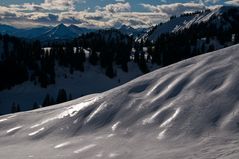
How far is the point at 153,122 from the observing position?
21797 millimetres

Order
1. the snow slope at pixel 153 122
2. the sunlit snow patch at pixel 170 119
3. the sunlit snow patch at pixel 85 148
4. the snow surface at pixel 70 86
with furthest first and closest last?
the snow surface at pixel 70 86 < the sunlit snow patch at pixel 170 119 < the sunlit snow patch at pixel 85 148 < the snow slope at pixel 153 122

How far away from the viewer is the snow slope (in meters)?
18.3

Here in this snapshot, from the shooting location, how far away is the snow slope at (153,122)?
18.3 meters

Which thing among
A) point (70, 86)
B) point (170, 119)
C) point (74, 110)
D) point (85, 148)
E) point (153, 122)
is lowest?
point (70, 86)

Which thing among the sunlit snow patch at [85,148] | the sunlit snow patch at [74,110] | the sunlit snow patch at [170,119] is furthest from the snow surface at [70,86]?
the sunlit snow patch at [170,119]

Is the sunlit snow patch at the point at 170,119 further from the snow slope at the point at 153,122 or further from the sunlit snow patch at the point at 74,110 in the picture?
the sunlit snow patch at the point at 74,110

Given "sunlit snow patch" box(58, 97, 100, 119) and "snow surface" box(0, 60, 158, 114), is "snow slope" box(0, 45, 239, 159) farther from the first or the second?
"snow surface" box(0, 60, 158, 114)

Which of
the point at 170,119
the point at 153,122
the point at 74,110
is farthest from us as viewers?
the point at 74,110

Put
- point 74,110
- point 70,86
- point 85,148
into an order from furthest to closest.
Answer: point 70,86 < point 74,110 < point 85,148

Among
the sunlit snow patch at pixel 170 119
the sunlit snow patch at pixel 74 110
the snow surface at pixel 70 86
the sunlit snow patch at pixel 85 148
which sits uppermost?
the sunlit snow patch at pixel 170 119

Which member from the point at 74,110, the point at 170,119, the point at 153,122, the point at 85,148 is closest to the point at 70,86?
the point at 74,110

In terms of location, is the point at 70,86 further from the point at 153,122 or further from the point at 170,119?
the point at 170,119

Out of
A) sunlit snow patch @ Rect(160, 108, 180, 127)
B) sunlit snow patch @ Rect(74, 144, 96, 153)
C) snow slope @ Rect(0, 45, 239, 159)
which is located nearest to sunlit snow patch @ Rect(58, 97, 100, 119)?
snow slope @ Rect(0, 45, 239, 159)

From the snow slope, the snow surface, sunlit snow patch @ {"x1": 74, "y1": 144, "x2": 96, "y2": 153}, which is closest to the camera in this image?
the snow slope
